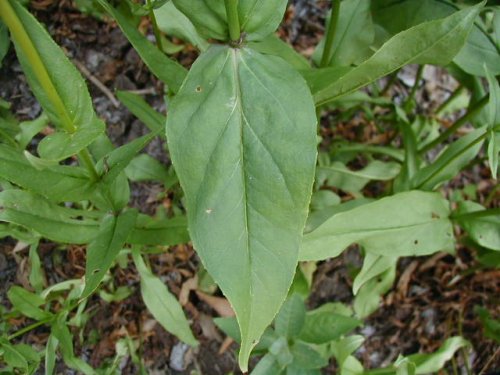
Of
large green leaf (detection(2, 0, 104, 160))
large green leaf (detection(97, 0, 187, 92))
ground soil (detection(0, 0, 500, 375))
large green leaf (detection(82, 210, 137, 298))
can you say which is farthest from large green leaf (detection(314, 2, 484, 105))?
ground soil (detection(0, 0, 500, 375))

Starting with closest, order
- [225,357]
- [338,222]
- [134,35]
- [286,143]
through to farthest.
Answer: [286,143] → [134,35] → [338,222] → [225,357]

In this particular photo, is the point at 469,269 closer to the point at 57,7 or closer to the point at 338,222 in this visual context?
the point at 338,222

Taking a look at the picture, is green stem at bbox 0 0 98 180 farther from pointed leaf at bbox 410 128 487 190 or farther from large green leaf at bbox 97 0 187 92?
pointed leaf at bbox 410 128 487 190

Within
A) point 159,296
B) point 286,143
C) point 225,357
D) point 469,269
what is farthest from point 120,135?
point 469,269

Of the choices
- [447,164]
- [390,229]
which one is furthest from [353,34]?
[390,229]

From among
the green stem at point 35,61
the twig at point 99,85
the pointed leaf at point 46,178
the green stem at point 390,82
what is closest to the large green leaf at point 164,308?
the pointed leaf at point 46,178

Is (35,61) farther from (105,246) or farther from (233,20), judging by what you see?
(105,246)
